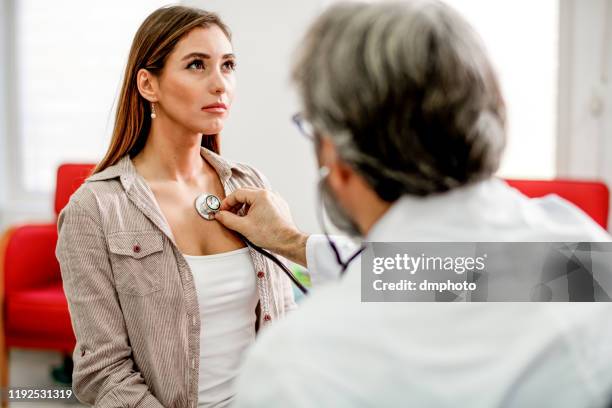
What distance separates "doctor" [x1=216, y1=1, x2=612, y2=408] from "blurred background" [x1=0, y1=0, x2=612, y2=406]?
1709 millimetres

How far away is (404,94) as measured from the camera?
0.63 meters

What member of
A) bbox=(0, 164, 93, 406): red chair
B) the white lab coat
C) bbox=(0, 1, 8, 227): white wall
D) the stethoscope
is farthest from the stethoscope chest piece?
bbox=(0, 1, 8, 227): white wall

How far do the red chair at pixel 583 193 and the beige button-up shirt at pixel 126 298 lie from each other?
1.53m

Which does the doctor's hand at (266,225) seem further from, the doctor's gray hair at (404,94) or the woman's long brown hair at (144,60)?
the doctor's gray hair at (404,94)

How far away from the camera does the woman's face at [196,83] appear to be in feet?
3.96

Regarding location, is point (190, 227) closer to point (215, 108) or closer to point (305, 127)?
point (215, 108)

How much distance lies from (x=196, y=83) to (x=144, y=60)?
104 mm

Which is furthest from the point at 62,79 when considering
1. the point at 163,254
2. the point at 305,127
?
the point at 305,127

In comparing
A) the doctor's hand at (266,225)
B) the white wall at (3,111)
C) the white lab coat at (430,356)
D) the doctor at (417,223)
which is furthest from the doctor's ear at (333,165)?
the white wall at (3,111)

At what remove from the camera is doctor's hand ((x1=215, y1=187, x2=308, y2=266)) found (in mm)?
1239

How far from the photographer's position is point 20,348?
2.49m

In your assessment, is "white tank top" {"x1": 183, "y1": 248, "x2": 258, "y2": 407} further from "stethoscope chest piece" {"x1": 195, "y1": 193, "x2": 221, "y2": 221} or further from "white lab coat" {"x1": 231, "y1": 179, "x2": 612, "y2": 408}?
"white lab coat" {"x1": 231, "y1": 179, "x2": 612, "y2": 408}

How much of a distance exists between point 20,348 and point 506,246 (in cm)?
231

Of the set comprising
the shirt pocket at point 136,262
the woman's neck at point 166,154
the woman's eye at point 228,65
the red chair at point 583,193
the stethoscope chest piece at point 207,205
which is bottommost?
the red chair at point 583,193
